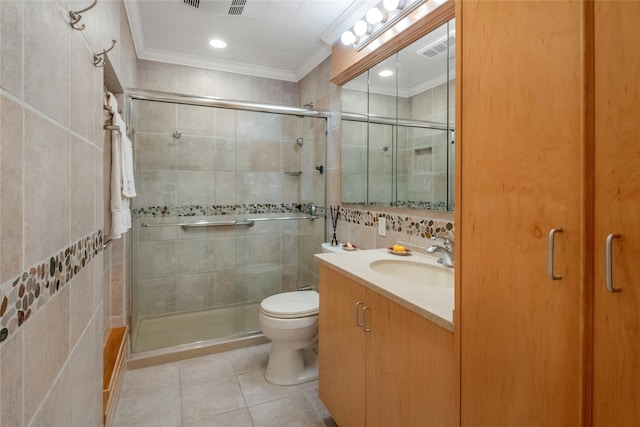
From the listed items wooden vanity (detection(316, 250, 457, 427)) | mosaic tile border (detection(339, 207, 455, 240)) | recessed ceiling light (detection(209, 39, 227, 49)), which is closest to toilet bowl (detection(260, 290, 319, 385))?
wooden vanity (detection(316, 250, 457, 427))

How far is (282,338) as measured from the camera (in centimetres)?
193

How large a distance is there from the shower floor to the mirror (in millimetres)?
1299

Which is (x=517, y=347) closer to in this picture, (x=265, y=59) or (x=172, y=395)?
(x=172, y=395)

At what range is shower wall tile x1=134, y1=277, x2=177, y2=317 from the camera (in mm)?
2361

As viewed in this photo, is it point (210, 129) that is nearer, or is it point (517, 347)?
point (517, 347)

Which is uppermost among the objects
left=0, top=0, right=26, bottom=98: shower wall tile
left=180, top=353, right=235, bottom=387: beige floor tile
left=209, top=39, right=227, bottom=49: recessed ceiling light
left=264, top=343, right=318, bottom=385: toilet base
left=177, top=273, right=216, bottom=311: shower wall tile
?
left=209, top=39, right=227, bottom=49: recessed ceiling light

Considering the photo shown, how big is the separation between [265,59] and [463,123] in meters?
2.48

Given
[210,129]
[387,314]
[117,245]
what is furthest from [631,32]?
[210,129]

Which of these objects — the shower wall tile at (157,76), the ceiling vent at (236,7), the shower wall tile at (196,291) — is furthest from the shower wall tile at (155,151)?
the ceiling vent at (236,7)

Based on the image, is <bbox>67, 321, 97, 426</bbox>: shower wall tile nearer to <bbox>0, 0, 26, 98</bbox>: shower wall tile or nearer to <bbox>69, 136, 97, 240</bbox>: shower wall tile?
<bbox>69, 136, 97, 240</bbox>: shower wall tile

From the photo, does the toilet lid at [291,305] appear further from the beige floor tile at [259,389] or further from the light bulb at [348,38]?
the light bulb at [348,38]

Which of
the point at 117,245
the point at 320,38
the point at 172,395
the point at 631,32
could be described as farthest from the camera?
the point at 320,38

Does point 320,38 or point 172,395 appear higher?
point 320,38

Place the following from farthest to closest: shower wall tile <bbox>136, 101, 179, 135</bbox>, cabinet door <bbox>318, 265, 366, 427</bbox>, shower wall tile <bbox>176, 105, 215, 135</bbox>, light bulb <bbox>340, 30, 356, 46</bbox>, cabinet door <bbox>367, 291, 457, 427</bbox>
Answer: shower wall tile <bbox>176, 105, 215, 135</bbox> → shower wall tile <bbox>136, 101, 179, 135</bbox> → light bulb <bbox>340, 30, 356, 46</bbox> → cabinet door <bbox>318, 265, 366, 427</bbox> → cabinet door <bbox>367, 291, 457, 427</bbox>
